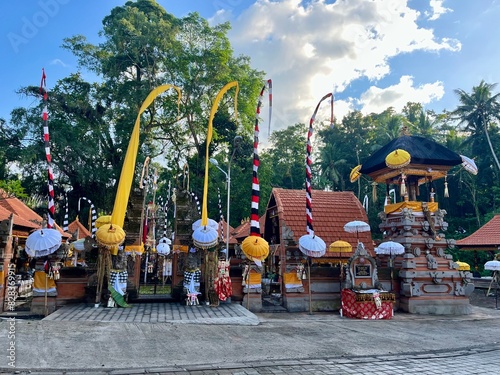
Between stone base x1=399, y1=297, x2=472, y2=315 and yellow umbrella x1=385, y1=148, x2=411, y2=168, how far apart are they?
522cm

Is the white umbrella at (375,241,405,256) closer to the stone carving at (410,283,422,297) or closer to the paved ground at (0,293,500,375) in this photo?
the stone carving at (410,283,422,297)

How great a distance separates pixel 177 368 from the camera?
20.3 feet

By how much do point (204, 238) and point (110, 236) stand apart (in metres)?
3.03

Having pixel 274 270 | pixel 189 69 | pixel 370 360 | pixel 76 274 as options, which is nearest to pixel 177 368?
pixel 370 360

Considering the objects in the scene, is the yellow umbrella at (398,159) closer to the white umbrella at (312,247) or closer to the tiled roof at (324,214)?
the tiled roof at (324,214)

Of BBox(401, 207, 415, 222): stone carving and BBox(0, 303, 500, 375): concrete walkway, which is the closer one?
BBox(0, 303, 500, 375): concrete walkway

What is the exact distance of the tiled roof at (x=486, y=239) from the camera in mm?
22328

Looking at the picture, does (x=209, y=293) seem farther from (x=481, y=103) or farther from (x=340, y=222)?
(x=481, y=103)

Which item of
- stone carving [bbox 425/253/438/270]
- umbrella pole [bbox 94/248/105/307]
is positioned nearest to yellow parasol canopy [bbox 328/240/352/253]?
stone carving [bbox 425/253/438/270]

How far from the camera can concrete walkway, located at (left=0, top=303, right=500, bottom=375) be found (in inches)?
249

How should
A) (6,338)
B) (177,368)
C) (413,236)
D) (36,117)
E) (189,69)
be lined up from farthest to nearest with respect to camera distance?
(189,69)
(36,117)
(413,236)
(6,338)
(177,368)

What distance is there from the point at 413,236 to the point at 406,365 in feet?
30.5

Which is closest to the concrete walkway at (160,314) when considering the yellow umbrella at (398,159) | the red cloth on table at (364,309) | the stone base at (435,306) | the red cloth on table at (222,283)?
the red cloth on table at (222,283)

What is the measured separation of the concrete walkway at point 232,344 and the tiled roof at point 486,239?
12.6 meters
